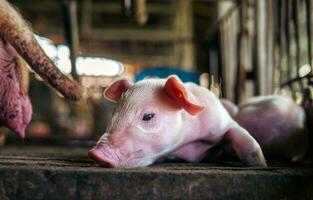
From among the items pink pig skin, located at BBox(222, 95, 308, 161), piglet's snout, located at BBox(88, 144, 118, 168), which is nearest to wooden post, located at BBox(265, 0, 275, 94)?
pink pig skin, located at BBox(222, 95, 308, 161)

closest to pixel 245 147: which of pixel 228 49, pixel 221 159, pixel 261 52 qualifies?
pixel 221 159

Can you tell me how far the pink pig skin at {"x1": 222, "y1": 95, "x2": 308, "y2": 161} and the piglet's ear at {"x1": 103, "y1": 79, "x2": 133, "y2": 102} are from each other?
586mm

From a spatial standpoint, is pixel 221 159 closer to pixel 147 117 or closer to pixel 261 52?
pixel 147 117

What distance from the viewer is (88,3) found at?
10570 millimetres

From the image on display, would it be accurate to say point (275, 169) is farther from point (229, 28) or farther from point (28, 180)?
point (229, 28)

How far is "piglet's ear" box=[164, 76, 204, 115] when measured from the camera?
5.51 feet

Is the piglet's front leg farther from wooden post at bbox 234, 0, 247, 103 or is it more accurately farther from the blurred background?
wooden post at bbox 234, 0, 247, 103

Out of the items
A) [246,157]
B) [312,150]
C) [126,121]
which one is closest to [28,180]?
[126,121]

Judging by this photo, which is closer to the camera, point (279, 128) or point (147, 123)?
point (147, 123)

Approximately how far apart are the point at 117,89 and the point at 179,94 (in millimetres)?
328

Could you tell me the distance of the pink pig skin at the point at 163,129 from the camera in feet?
5.30

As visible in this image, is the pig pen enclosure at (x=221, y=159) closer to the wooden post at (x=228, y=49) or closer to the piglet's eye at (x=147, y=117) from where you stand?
the wooden post at (x=228, y=49)

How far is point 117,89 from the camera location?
76.9 inches

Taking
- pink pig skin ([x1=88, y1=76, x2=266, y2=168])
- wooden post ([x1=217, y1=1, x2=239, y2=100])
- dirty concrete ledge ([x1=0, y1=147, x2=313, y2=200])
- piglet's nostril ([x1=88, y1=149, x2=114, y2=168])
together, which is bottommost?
dirty concrete ledge ([x1=0, y1=147, x2=313, y2=200])
